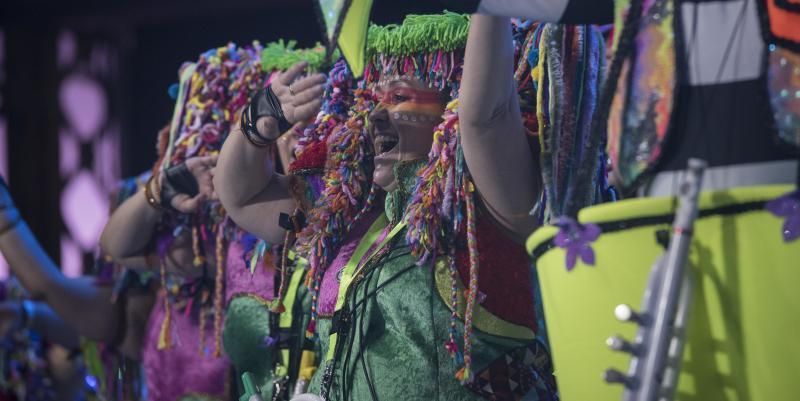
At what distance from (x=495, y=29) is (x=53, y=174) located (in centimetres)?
346

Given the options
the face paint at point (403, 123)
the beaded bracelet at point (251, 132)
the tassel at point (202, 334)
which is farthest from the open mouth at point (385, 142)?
the tassel at point (202, 334)

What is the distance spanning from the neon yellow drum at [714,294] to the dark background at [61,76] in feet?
8.39

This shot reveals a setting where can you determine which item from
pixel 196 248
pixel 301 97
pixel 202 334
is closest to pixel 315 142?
pixel 301 97

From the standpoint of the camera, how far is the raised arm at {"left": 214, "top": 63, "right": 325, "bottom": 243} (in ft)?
6.57

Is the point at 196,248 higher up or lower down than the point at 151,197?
lower down

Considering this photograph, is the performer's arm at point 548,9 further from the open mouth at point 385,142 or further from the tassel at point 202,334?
the tassel at point 202,334

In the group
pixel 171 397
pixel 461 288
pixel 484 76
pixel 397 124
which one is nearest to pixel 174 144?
pixel 171 397

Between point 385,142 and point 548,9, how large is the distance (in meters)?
0.65

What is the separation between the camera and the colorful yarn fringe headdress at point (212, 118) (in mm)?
2619

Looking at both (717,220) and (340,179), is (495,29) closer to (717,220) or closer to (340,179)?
(717,220)

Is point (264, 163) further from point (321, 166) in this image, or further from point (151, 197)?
point (151, 197)

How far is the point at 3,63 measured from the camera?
4.48m

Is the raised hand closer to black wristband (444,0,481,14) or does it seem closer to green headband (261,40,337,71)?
green headband (261,40,337,71)

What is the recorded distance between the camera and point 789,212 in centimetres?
114
